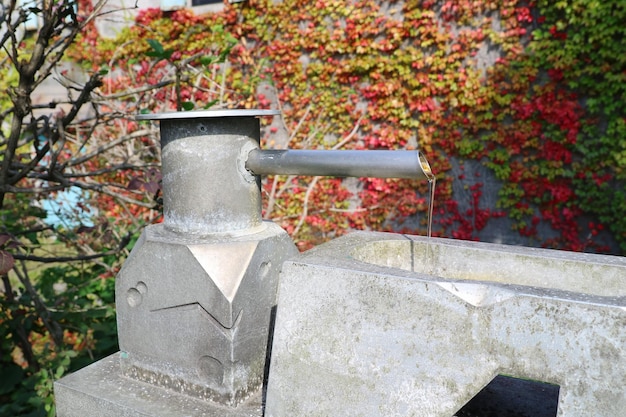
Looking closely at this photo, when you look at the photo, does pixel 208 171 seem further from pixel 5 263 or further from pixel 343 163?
pixel 5 263

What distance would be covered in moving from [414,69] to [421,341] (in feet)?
13.1

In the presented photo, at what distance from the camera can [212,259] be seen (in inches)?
57.7

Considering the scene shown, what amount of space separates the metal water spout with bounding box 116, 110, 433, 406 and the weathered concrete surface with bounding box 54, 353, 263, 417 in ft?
0.11

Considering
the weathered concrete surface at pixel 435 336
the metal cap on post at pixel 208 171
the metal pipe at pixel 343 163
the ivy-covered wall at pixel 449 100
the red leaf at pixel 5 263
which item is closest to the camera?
the weathered concrete surface at pixel 435 336

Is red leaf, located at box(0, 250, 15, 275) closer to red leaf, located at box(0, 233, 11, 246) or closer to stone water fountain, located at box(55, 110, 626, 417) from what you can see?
red leaf, located at box(0, 233, 11, 246)

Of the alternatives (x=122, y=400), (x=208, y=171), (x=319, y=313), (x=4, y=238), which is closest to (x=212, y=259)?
(x=208, y=171)

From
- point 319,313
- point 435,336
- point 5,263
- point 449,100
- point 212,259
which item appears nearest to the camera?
point 435,336

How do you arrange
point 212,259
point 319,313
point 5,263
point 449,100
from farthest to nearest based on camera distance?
point 449,100 < point 5,263 < point 212,259 < point 319,313

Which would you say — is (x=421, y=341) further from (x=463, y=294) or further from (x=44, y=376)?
(x=44, y=376)

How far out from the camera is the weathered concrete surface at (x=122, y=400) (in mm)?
1478

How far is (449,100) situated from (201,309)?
3686 millimetres

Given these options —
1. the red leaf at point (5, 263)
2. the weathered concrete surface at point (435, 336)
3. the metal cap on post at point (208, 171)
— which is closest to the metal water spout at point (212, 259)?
the metal cap on post at point (208, 171)

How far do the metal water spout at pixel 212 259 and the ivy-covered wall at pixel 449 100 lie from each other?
2121 millimetres

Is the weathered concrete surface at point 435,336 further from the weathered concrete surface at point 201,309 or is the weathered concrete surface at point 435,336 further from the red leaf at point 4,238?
the red leaf at point 4,238
